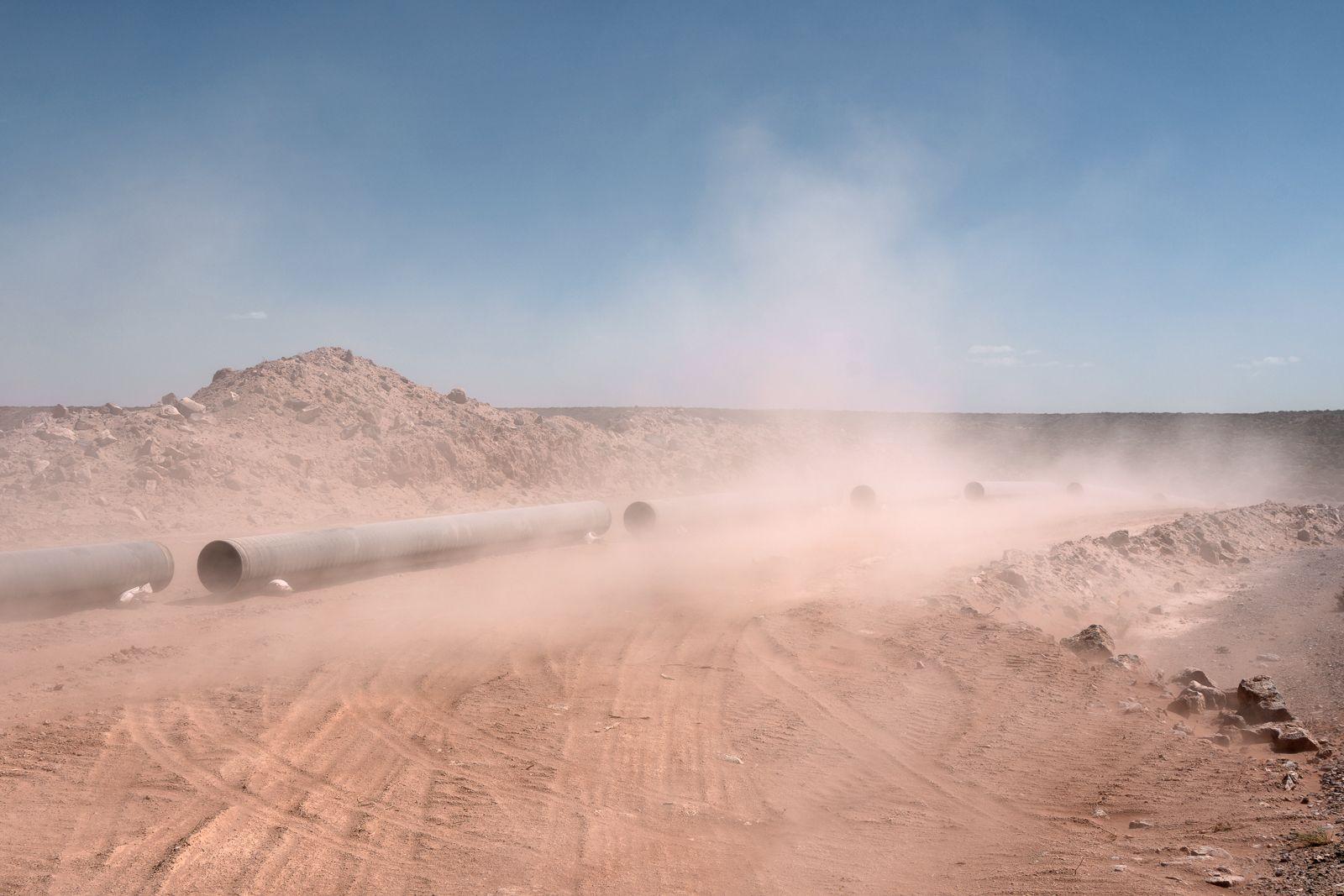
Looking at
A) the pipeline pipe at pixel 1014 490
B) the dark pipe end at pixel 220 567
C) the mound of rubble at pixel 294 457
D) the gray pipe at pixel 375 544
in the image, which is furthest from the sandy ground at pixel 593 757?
the pipeline pipe at pixel 1014 490

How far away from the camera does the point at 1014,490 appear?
1234 inches

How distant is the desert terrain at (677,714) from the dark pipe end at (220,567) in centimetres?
23

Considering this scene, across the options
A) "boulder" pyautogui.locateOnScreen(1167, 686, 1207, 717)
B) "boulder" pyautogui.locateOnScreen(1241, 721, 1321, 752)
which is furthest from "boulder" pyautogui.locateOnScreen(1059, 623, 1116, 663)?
"boulder" pyautogui.locateOnScreen(1241, 721, 1321, 752)

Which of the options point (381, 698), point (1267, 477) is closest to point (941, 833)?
point (381, 698)

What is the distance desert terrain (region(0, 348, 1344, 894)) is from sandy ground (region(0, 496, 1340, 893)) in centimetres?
4

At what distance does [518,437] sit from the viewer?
28.4m

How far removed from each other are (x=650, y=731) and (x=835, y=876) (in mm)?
2566

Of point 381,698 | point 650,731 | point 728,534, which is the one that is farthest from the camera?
point 728,534

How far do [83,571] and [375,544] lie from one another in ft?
13.2

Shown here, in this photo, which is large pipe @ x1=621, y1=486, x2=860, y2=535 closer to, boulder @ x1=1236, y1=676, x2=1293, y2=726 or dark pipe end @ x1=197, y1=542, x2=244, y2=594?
dark pipe end @ x1=197, y1=542, x2=244, y2=594

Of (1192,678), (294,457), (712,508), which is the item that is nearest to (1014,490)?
(712,508)

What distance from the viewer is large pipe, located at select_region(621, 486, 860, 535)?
62.5 ft

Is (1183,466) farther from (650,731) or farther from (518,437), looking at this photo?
(650,731)

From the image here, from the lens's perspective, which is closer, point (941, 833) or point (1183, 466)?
point (941, 833)
